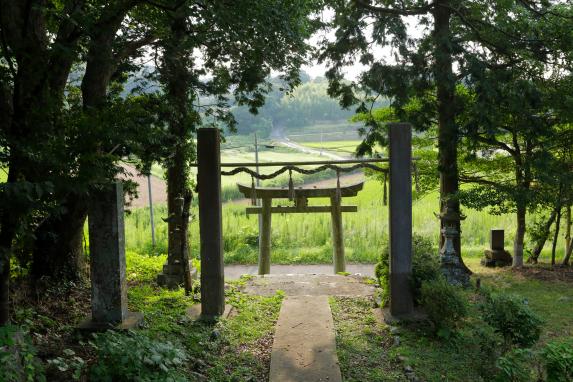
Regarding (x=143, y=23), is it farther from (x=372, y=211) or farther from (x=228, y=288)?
(x=372, y=211)

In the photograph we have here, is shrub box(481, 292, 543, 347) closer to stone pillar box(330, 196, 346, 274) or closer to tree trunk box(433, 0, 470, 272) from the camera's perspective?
tree trunk box(433, 0, 470, 272)

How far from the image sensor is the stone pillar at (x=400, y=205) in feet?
23.2

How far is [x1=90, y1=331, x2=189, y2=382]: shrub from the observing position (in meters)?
4.11

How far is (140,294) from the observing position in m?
8.05

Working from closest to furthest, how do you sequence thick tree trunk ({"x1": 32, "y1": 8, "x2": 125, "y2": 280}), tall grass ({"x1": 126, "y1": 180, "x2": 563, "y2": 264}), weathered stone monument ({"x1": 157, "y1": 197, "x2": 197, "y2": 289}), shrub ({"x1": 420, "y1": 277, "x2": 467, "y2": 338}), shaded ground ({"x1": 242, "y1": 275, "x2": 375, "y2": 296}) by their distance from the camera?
1. shrub ({"x1": 420, "y1": 277, "x2": 467, "y2": 338})
2. thick tree trunk ({"x1": 32, "y1": 8, "x2": 125, "y2": 280})
3. weathered stone monument ({"x1": 157, "y1": 197, "x2": 197, "y2": 289})
4. shaded ground ({"x1": 242, "y1": 275, "x2": 375, "y2": 296})
5. tall grass ({"x1": 126, "y1": 180, "x2": 563, "y2": 264})

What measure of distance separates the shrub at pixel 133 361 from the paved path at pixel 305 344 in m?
1.52

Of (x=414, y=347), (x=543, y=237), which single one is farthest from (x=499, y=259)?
(x=414, y=347)

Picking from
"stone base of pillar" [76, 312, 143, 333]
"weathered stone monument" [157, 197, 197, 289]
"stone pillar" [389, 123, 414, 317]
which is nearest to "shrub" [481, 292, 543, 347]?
"stone pillar" [389, 123, 414, 317]

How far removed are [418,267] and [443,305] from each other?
84cm

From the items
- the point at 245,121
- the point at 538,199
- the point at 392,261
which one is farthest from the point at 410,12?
the point at 245,121

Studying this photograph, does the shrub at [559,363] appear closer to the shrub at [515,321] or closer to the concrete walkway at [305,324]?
the shrub at [515,321]

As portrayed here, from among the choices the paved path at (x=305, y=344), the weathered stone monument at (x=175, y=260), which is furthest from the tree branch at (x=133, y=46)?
the paved path at (x=305, y=344)

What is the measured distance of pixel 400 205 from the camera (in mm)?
7090

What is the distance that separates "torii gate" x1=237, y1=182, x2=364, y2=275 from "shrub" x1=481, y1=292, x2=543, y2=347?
460 centimetres
